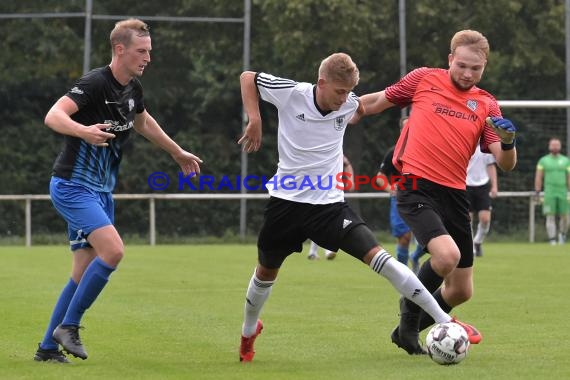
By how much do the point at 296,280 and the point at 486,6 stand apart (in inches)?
539

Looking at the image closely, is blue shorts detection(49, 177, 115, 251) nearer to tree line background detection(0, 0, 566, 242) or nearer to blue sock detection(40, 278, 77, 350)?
blue sock detection(40, 278, 77, 350)

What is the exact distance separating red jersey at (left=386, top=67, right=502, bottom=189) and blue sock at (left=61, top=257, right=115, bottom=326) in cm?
200

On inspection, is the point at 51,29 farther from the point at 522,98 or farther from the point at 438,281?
the point at 438,281

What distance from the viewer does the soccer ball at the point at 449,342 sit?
6.94 m

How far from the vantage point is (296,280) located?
550 inches

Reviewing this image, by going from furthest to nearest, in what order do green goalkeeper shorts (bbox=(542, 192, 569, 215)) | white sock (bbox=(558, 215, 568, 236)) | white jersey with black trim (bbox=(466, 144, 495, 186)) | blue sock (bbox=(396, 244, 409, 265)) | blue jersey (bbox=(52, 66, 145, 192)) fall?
white sock (bbox=(558, 215, 568, 236)) → green goalkeeper shorts (bbox=(542, 192, 569, 215)) → white jersey with black trim (bbox=(466, 144, 495, 186)) → blue sock (bbox=(396, 244, 409, 265)) → blue jersey (bbox=(52, 66, 145, 192))

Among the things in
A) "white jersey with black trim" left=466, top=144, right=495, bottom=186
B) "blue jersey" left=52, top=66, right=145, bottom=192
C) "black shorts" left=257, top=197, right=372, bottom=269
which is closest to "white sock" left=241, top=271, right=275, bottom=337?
"black shorts" left=257, top=197, right=372, bottom=269

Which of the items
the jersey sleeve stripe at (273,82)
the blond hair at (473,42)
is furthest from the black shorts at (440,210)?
the jersey sleeve stripe at (273,82)

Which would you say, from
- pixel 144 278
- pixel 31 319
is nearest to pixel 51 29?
pixel 144 278

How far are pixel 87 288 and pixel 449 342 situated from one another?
210cm

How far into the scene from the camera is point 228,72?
2561 cm

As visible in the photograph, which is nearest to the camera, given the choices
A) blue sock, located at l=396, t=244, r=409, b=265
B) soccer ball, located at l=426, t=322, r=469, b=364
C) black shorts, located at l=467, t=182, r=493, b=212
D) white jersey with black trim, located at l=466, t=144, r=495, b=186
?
soccer ball, located at l=426, t=322, r=469, b=364

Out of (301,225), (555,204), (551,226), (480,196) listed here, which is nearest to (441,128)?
(301,225)

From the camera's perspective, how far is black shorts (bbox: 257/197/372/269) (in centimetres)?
726
